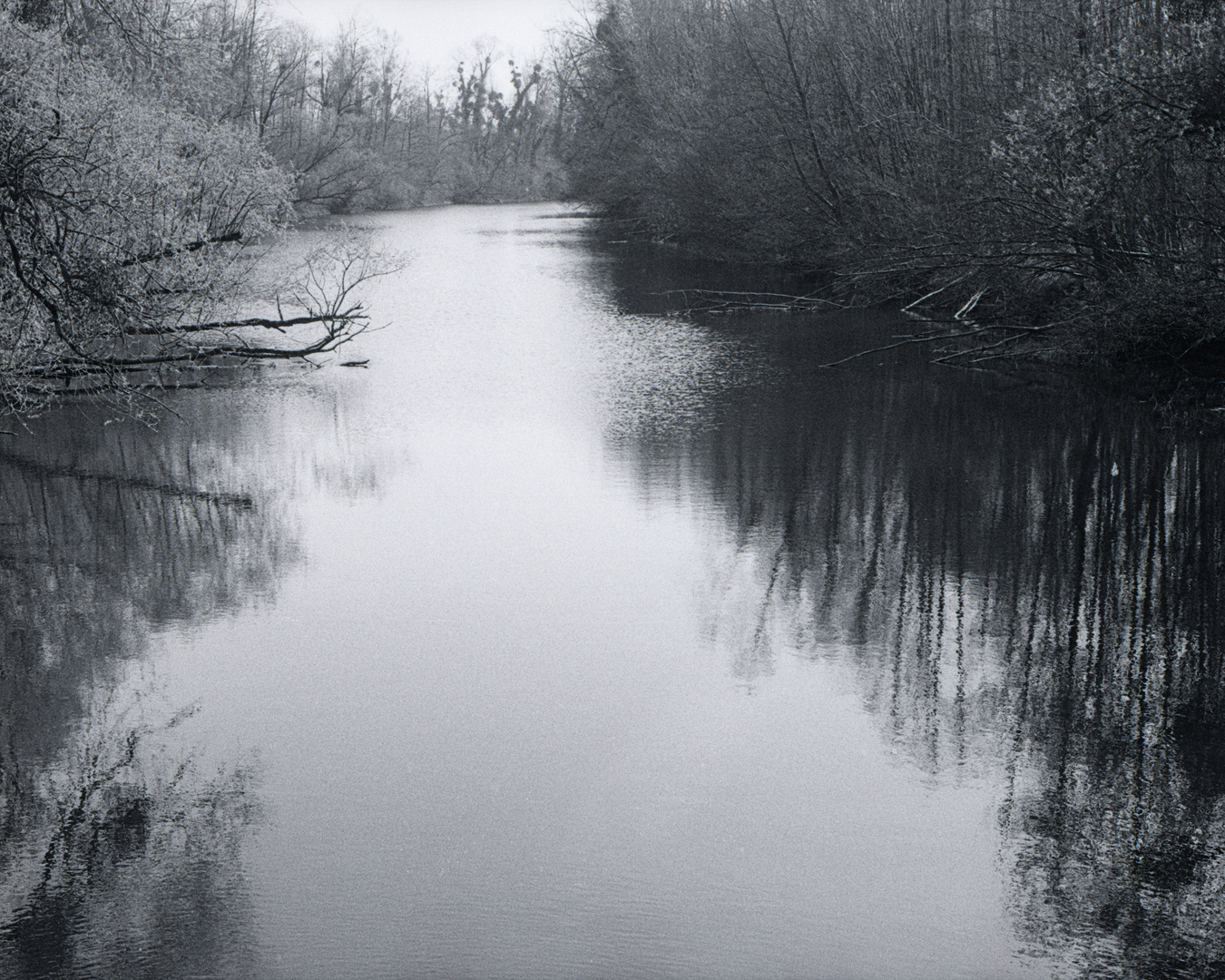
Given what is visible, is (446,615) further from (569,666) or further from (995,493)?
(995,493)

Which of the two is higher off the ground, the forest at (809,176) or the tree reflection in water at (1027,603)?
the forest at (809,176)

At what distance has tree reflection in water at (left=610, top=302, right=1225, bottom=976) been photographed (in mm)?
6152

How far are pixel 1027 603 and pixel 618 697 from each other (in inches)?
132

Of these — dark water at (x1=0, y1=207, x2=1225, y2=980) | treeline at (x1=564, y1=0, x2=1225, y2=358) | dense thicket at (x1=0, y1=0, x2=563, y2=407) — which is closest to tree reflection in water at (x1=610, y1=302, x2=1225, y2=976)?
dark water at (x1=0, y1=207, x2=1225, y2=980)

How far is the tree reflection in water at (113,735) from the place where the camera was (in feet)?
18.8

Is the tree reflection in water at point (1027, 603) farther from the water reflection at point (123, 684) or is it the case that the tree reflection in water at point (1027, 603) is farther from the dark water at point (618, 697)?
the water reflection at point (123, 684)

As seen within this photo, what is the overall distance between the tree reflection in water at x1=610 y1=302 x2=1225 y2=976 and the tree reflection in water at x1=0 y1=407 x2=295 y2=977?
356 centimetres

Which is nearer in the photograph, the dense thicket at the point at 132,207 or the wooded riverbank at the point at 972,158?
the dense thicket at the point at 132,207

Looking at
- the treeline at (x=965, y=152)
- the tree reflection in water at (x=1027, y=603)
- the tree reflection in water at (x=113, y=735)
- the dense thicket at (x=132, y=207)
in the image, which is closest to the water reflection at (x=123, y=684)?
the tree reflection in water at (x=113, y=735)

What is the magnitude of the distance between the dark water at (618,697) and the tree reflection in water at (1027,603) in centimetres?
3

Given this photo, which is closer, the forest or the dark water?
the dark water

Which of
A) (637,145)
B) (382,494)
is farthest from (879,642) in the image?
(637,145)

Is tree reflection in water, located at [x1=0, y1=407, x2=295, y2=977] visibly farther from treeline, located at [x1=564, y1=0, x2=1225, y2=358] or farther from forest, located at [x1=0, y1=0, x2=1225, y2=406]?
treeline, located at [x1=564, y1=0, x2=1225, y2=358]

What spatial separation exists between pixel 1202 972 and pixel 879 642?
3.68m
